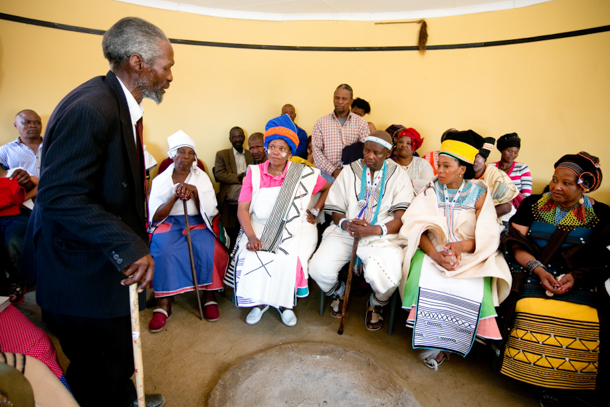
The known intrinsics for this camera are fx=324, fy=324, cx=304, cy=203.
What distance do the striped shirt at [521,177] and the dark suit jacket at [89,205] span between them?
4151mm

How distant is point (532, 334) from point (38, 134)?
523 cm

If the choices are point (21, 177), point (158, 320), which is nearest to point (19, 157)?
point (21, 177)

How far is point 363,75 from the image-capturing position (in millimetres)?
5133

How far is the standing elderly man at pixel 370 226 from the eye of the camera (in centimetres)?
282

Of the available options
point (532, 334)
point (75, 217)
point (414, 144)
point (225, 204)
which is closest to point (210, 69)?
point (225, 204)

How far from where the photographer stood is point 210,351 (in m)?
2.62

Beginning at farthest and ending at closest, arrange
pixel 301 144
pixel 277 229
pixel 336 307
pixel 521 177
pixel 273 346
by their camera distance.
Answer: pixel 301 144
pixel 521 177
pixel 336 307
pixel 277 229
pixel 273 346

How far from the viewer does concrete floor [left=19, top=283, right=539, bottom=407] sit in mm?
2229

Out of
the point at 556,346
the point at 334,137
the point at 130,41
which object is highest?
the point at 130,41

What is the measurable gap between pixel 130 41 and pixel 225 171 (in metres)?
3.61

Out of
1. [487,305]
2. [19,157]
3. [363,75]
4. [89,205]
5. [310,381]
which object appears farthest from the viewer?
[363,75]

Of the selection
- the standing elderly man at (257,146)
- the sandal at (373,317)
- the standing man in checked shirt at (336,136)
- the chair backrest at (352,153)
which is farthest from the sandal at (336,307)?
the standing elderly man at (257,146)

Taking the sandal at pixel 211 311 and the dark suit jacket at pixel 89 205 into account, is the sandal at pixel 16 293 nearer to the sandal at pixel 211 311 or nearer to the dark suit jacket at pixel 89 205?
the sandal at pixel 211 311

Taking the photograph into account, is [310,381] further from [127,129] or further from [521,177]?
[521,177]
